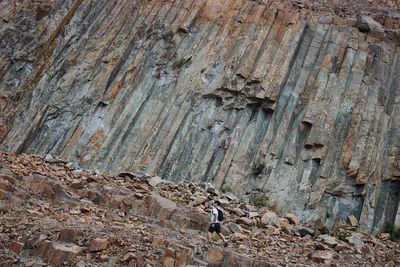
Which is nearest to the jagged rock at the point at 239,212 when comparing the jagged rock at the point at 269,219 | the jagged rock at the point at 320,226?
the jagged rock at the point at 269,219

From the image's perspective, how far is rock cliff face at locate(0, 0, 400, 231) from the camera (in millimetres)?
20234

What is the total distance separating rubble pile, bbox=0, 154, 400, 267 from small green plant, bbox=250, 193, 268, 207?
37 cm

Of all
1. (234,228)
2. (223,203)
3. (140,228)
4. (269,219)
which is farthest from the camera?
(223,203)

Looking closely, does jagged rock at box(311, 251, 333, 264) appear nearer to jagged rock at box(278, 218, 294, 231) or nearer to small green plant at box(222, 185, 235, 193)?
jagged rock at box(278, 218, 294, 231)

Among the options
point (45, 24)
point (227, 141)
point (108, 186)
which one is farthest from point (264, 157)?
point (45, 24)

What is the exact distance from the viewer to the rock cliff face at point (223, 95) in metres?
20.2

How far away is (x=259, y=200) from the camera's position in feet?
64.4

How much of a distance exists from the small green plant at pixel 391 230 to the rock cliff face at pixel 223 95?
0.78 ft

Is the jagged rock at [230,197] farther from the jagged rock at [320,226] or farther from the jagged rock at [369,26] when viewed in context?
the jagged rock at [369,26]

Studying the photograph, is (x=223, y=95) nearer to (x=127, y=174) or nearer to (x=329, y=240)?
(x=127, y=174)

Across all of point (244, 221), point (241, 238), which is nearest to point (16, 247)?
point (241, 238)

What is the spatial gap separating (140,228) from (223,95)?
31.6 feet

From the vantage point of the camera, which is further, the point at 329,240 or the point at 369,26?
the point at 369,26

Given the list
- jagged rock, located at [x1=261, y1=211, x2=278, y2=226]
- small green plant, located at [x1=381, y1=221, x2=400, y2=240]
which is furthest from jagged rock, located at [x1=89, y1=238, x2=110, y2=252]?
small green plant, located at [x1=381, y1=221, x2=400, y2=240]
